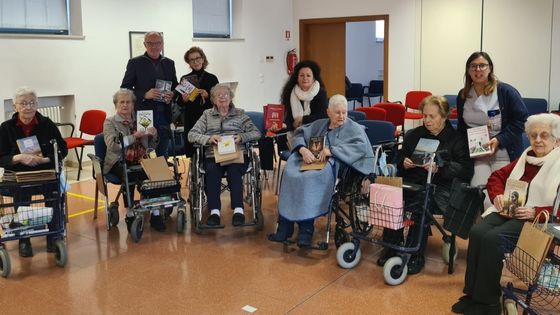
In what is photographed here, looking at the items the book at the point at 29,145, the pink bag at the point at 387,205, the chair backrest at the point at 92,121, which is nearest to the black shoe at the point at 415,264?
the pink bag at the point at 387,205

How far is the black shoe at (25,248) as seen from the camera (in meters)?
3.80

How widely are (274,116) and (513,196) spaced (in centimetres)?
237

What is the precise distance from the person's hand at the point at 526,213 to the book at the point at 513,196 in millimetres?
29

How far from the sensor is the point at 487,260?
2.70 m

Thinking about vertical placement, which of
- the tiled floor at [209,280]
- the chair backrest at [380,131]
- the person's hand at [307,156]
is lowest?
the tiled floor at [209,280]

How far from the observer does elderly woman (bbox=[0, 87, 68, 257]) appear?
3746mm

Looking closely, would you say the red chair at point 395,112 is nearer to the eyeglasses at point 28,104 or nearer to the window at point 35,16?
the window at point 35,16

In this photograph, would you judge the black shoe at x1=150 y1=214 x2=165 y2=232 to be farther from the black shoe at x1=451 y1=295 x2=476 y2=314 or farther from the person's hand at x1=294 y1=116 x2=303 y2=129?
the black shoe at x1=451 y1=295 x2=476 y2=314

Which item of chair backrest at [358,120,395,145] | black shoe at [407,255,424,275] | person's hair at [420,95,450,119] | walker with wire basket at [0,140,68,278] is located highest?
person's hair at [420,95,450,119]

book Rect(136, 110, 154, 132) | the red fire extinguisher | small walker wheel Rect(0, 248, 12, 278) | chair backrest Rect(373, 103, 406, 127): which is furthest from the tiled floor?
the red fire extinguisher

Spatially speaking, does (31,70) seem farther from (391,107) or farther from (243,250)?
(391,107)

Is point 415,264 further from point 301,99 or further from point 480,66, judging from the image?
point 301,99

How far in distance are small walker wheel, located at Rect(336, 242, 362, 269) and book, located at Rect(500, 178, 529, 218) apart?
1.02m

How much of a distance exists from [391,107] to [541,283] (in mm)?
4475
